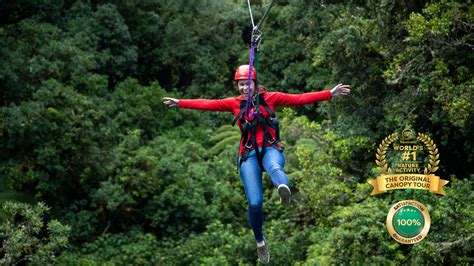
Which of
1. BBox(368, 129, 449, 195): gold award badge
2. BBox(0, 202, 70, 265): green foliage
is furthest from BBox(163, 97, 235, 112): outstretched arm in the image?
BBox(0, 202, 70, 265): green foliage

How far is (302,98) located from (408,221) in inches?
185

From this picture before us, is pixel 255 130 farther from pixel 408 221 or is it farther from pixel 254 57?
pixel 408 221

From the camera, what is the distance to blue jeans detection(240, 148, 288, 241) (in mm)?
5906

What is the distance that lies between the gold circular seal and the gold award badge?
41cm

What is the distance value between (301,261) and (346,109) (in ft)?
9.49

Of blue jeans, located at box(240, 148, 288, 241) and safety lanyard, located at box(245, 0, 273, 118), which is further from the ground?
safety lanyard, located at box(245, 0, 273, 118)

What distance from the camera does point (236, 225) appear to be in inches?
635

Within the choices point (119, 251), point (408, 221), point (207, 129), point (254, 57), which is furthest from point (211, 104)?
point (207, 129)

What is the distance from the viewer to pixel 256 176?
6.07 m

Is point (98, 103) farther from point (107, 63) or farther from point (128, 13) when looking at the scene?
point (128, 13)

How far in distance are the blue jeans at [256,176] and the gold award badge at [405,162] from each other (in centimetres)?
483

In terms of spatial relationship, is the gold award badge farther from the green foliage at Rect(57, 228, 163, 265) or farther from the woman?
the green foliage at Rect(57, 228, 163, 265)

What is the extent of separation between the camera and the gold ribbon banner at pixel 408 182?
1026cm

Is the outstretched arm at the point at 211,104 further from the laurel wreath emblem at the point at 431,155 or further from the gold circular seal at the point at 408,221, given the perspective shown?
the laurel wreath emblem at the point at 431,155
